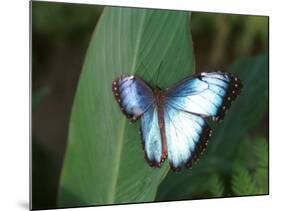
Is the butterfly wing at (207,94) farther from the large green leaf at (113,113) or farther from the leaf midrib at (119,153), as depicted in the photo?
the leaf midrib at (119,153)

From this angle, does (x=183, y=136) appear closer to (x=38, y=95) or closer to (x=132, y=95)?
(x=132, y=95)

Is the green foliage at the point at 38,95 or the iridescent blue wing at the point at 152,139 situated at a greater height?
the green foliage at the point at 38,95

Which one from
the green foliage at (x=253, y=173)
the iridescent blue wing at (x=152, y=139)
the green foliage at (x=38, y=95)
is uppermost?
the green foliage at (x=38, y=95)

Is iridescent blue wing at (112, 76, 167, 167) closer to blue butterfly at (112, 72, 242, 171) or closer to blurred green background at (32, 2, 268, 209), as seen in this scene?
blue butterfly at (112, 72, 242, 171)

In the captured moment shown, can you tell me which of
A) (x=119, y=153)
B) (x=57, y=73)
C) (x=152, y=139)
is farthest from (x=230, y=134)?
(x=57, y=73)

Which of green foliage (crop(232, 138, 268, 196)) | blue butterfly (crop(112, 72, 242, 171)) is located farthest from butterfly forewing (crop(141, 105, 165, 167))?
green foliage (crop(232, 138, 268, 196))

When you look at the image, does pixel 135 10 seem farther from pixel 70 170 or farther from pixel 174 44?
pixel 70 170

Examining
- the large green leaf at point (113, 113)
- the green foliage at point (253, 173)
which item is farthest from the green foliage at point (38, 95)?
the green foliage at point (253, 173)
